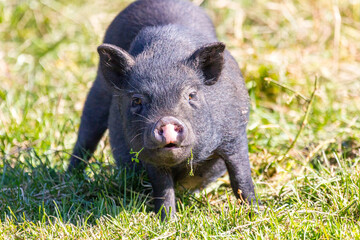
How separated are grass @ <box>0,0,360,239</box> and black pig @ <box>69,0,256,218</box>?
26 cm

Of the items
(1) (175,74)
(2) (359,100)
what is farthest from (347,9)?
(1) (175,74)

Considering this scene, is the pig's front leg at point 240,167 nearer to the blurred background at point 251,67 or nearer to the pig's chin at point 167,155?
the pig's chin at point 167,155

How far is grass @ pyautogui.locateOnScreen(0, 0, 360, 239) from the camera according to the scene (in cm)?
445

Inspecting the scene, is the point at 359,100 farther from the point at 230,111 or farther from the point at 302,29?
the point at 230,111

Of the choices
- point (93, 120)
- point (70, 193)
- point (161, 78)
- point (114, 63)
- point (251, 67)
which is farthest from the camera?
point (251, 67)

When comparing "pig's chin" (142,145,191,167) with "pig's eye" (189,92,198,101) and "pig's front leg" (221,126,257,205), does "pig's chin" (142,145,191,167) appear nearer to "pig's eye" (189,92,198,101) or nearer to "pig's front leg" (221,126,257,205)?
"pig's eye" (189,92,198,101)

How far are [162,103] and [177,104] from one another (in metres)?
0.11

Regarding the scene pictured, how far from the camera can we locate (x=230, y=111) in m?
4.65

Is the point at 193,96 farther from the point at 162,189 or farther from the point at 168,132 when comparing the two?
the point at 162,189

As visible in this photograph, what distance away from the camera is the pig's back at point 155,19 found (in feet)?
17.9

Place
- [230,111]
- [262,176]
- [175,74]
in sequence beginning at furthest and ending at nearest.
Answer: [262,176]
[230,111]
[175,74]

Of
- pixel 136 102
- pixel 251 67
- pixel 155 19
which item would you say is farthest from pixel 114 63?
pixel 251 67

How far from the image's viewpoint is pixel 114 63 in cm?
466

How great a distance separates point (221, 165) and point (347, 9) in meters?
4.97
